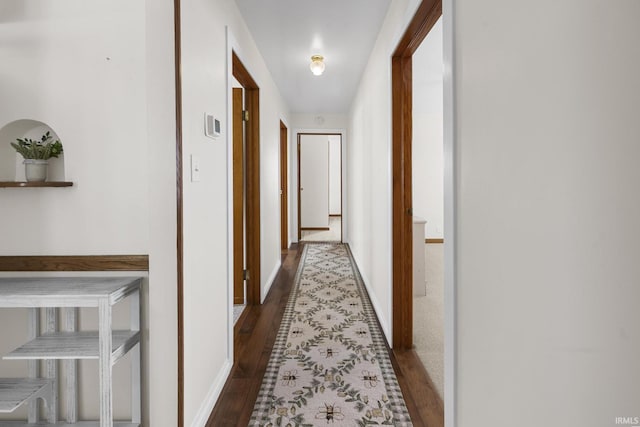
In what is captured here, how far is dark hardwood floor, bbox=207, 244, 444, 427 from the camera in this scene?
73.0 inches

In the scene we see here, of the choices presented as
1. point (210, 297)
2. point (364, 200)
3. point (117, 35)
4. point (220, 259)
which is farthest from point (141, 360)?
point (364, 200)

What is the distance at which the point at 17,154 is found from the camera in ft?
5.39

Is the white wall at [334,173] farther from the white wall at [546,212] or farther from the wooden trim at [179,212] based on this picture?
the white wall at [546,212]

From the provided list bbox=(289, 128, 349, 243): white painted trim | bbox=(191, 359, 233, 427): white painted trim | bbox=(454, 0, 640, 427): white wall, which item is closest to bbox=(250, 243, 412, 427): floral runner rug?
bbox=(191, 359, 233, 427): white painted trim

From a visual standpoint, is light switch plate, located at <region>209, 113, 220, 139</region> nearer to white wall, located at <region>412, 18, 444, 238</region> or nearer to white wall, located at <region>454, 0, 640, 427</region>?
white wall, located at <region>454, 0, 640, 427</region>

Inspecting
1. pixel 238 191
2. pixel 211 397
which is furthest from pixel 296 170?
pixel 211 397

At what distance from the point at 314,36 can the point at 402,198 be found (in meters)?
1.72

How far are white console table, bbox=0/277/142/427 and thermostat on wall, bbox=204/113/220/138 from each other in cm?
83

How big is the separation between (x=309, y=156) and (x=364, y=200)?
493 cm

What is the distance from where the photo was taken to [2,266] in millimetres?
1608

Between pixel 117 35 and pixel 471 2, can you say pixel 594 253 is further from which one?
pixel 117 35

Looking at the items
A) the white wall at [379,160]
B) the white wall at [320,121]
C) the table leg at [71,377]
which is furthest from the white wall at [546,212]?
the white wall at [320,121]

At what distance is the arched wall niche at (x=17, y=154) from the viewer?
1614 millimetres

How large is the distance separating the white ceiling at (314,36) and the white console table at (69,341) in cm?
218
